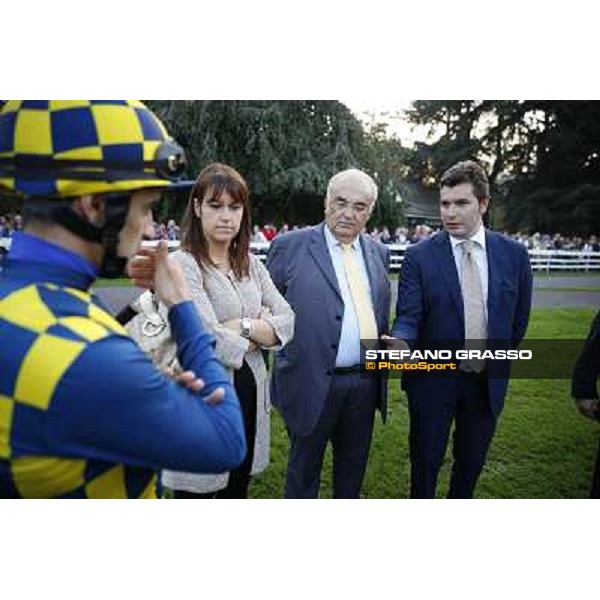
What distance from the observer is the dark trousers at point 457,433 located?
6.46ft

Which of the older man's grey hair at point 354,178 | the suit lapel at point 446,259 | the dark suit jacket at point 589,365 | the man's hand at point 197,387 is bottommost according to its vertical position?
the dark suit jacket at point 589,365

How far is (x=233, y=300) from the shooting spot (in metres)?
1.73

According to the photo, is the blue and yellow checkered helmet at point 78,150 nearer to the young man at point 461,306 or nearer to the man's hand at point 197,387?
the man's hand at point 197,387

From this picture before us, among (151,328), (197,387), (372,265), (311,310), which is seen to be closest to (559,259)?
(372,265)

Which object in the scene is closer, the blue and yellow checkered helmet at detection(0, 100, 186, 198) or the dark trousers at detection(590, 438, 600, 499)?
the blue and yellow checkered helmet at detection(0, 100, 186, 198)

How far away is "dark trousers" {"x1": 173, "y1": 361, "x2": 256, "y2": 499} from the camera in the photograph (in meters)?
1.76

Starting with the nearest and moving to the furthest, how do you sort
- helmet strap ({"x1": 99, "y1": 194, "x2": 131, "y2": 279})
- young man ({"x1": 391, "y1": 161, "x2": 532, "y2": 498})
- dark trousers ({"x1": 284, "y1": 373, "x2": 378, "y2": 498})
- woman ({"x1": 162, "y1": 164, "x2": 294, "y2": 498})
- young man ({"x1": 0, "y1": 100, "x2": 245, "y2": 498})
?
young man ({"x1": 0, "y1": 100, "x2": 245, "y2": 498})
helmet strap ({"x1": 99, "y1": 194, "x2": 131, "y2": 279})
woman ({"x1": 162, "y1": 164, "x2": 294, "y2": 498})
young man ({"x1": 391, "y1": 161, "x2": 532, "y2": 498})
dark trousers ({"x1": 284, "y1": 373, "x2": 378, "y2": 498})

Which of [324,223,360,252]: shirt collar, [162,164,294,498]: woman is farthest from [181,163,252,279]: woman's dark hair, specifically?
[324,223,360,252]: shirt collar

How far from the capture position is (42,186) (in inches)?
36.4

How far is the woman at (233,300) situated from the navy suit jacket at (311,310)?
11 centimetres

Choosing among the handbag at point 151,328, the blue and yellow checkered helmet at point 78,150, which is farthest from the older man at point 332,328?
the blue and yellow checkered helmet at point 78,150

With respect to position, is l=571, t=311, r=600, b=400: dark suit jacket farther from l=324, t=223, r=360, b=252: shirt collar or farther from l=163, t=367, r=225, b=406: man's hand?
l=163, t=367, r=225, b=406: man's hand

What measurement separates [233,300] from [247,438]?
1.41 ft

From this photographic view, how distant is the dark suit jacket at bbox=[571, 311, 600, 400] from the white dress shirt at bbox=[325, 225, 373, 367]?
0.68 m
